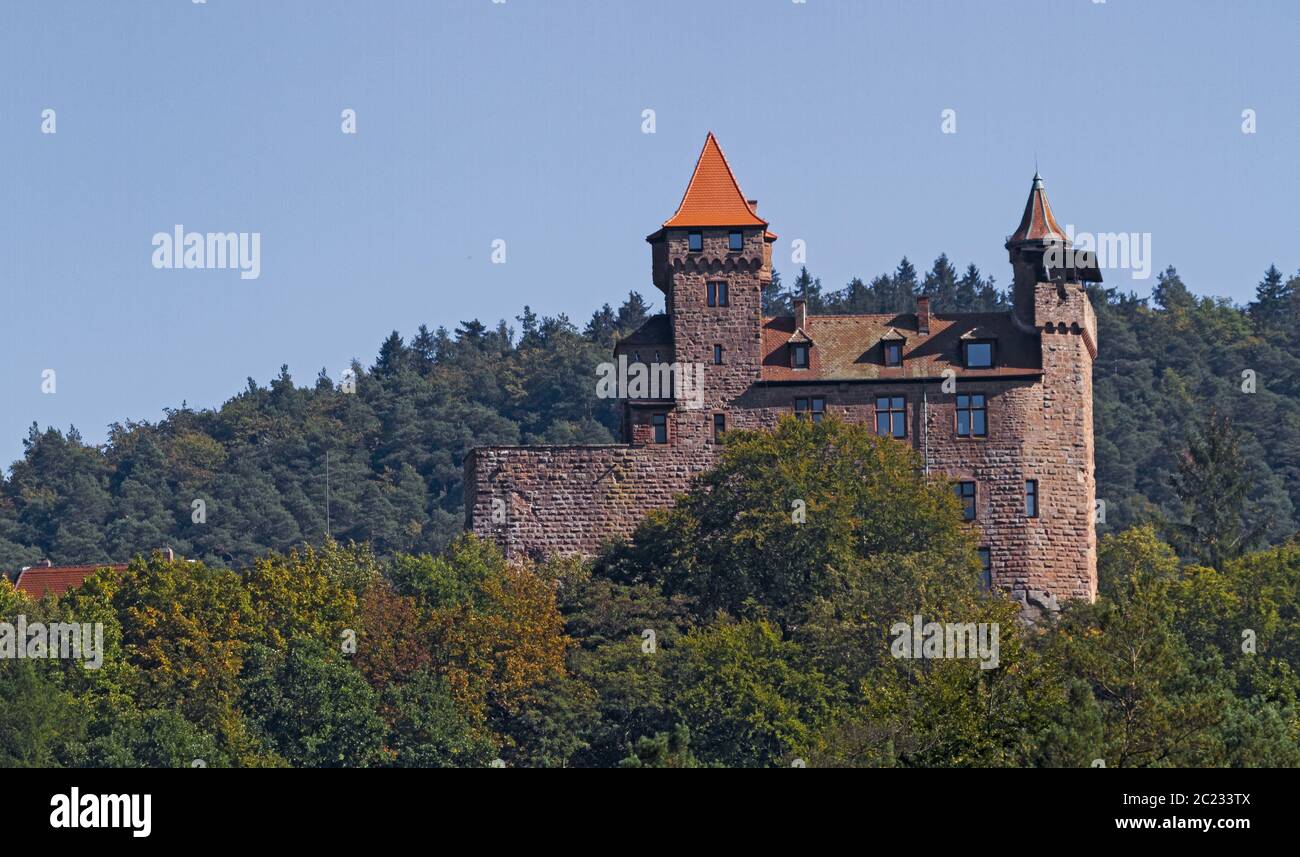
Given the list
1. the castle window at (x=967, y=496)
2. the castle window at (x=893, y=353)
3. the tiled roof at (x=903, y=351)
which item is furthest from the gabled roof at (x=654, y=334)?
the castle window at (x=967, y=496)

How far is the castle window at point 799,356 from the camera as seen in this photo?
276 ft

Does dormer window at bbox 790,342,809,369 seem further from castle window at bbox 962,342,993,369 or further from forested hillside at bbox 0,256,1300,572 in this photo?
forested hillside at bbox 0,256,1300,572

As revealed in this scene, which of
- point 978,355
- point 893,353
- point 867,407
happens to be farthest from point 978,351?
point 867,407

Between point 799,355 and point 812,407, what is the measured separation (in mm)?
1627

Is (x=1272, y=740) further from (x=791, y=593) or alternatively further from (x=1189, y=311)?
(x=1189, y=311)

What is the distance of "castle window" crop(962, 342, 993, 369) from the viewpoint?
8306 cm

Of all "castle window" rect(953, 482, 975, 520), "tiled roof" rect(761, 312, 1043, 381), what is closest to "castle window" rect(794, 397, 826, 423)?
"tiled roof" rect(761, 312, 1043, 381)

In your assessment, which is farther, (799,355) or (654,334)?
(654,334)

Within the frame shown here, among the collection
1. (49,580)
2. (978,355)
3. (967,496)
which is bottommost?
(49,580)

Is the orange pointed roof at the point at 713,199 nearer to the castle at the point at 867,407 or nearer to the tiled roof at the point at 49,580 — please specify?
the castle at the point at 867,407

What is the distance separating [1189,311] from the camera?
182 meters

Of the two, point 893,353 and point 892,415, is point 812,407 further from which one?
point 893,353

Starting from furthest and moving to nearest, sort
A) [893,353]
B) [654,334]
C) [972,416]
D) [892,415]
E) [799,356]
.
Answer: [654,334] < [799,356] < [893,353] < [892,415] < [972,416]

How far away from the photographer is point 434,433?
18338 cm
